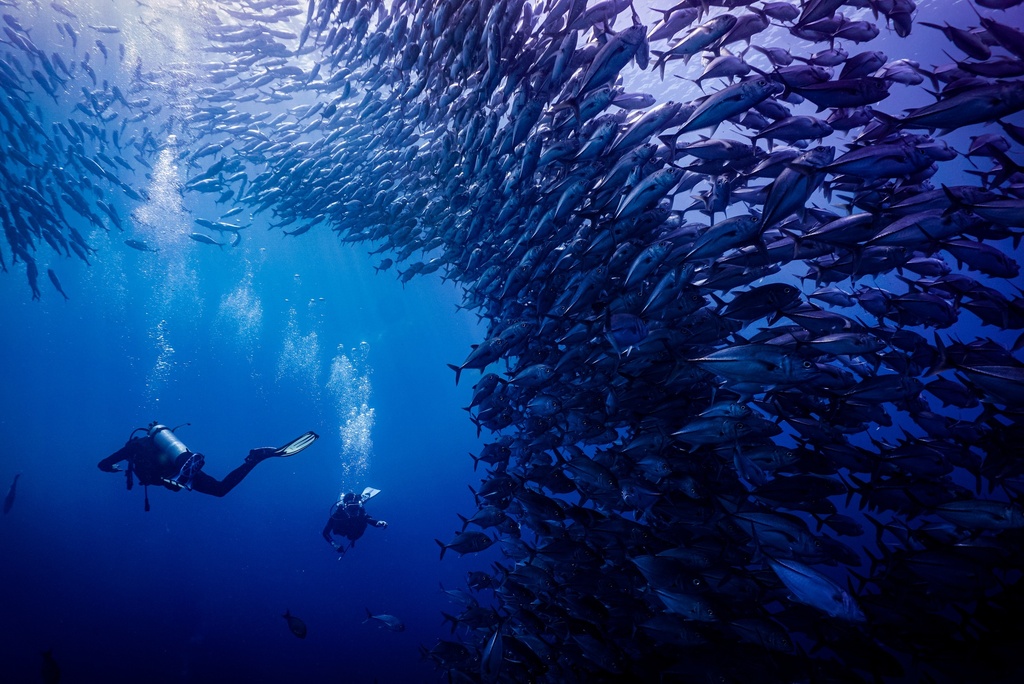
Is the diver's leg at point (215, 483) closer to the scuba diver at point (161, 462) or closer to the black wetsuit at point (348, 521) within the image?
the scuba diver at point (161, 462)

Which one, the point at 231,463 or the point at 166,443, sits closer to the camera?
the point at 166,443

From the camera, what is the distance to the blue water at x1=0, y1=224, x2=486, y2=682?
14.8 meters

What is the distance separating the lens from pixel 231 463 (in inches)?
1665

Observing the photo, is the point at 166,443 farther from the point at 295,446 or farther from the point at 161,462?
the point at 295,446

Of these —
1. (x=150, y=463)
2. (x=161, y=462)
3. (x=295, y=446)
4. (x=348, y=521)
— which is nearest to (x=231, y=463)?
(x=348, y=521)

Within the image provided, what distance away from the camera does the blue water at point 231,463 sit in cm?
1484

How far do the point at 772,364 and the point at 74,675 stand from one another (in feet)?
62.4

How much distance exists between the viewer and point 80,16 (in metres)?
15.0

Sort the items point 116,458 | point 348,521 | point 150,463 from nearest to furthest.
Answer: point 116,458, point 150,463, point 348,521

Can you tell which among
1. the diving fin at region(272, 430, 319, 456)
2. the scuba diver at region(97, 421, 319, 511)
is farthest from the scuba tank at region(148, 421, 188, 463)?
the diving fin at region(272, 430, 319, 456)

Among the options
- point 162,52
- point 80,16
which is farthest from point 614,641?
point 80,16

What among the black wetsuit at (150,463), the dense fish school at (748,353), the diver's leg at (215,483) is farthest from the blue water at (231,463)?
the dense fish school at (748,353)

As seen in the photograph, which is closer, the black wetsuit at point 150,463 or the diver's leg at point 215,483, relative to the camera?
the black wetsuit at point 150,463

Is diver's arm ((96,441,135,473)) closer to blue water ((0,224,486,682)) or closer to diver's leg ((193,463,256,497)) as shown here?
diver's leg ((193,463,256,497))
